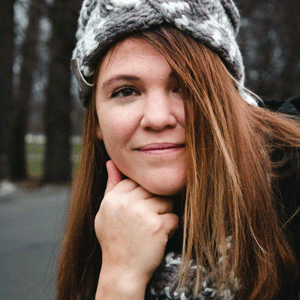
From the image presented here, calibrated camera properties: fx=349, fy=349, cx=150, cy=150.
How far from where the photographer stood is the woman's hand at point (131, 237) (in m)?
1.46

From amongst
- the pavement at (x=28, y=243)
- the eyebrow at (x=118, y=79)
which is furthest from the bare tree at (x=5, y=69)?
the eyebrow at (x=118, y=79)

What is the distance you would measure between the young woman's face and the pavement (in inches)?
30.7

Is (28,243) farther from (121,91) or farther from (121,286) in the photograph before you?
(121,91)

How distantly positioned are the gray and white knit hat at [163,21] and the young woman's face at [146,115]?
0.08 meters

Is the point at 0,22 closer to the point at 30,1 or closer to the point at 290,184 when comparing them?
the point at 30,1

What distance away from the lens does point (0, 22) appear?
26.9 ft

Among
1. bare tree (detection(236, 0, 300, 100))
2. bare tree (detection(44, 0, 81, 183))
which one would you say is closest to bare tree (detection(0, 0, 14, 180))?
bare tree (detection(44, 0, 81, 183))

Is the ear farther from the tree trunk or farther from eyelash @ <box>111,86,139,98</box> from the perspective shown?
the tree trunk

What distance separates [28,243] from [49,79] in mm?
7177

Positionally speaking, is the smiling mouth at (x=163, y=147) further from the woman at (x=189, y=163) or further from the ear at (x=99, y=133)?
the ear at (x=99, y=133)

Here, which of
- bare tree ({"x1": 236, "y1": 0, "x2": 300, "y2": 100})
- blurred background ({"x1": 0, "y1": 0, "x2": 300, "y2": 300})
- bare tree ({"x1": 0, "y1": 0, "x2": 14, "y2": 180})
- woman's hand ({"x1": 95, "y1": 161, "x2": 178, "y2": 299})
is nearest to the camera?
woman's hand ({"x1": 95, "y1": 161, "x2": 178, "y2": 299})

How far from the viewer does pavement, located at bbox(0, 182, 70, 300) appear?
379 cm

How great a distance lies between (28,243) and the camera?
17.9 feet

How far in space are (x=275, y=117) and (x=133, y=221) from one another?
830mm
